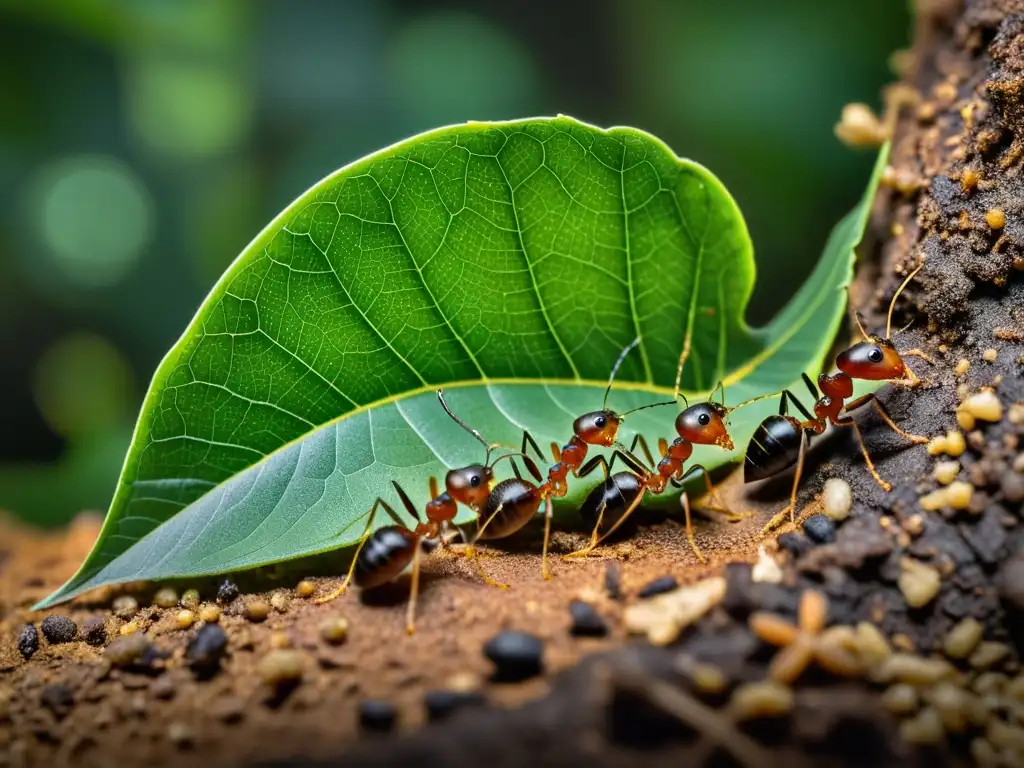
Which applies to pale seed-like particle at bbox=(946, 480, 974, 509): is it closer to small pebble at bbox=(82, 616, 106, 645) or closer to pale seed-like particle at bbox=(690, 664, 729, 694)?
pale seed-like particle at bbox=(690, 664, 729, 694)

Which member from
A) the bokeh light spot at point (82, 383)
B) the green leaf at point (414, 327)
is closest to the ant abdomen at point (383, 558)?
the green leaf at point (414, 327)

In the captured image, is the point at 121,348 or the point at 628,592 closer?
the point at 628,592

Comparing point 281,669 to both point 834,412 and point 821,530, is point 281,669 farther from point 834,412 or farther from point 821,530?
point 834,412

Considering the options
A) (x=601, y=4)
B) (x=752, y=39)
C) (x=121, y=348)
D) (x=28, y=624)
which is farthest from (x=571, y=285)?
(x=121, y=348)

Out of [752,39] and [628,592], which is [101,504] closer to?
[628,592]

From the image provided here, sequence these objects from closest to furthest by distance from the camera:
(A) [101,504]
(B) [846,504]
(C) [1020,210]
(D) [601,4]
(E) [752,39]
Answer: (B) [846,504], (C) [1020,210], (A) [101,504], (E) [752,39], (D) [601,4]
